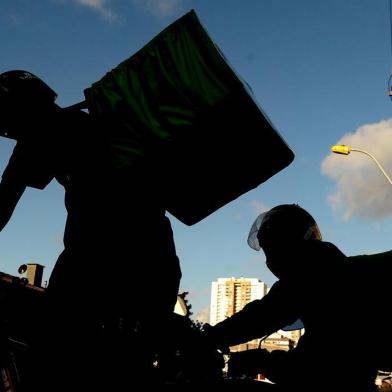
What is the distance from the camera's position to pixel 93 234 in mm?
2045

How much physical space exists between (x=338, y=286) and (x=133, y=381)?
113cm

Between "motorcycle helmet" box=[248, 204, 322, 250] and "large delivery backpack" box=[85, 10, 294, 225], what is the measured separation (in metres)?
0.40

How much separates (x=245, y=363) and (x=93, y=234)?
101 cm

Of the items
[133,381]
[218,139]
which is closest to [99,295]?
[133,381]

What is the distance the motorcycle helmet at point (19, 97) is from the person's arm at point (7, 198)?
253 mm

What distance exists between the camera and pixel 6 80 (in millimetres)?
2010

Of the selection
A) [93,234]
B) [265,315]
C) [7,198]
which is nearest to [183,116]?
[93,234]

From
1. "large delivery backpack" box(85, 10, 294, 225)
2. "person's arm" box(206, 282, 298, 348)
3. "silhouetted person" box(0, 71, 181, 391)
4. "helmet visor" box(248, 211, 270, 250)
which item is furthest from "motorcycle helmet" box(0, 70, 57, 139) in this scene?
"person's arm" box(206, 282, 298, 348)

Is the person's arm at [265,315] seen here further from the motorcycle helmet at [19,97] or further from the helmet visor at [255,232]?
the motorcycle helmet at [19,97]

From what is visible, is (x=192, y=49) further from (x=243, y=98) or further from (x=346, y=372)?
(x=346, y=372)

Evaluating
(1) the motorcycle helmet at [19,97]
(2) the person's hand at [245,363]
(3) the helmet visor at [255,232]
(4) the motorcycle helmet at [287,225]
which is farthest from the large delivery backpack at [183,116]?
(2) the person's hand at [245,363]

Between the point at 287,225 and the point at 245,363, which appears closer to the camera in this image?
the point at 245,363

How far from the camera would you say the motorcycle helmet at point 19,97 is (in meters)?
2.02

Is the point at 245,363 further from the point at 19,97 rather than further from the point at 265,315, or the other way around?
the point at 19,97
